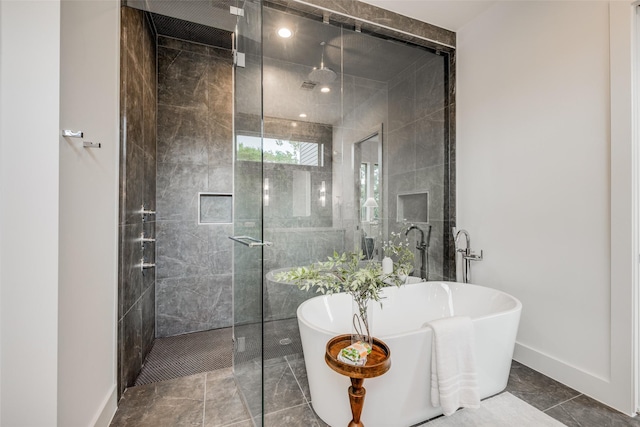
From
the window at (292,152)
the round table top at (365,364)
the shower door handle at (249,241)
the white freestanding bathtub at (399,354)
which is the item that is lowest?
the white freestanding bathtub at (399,354)

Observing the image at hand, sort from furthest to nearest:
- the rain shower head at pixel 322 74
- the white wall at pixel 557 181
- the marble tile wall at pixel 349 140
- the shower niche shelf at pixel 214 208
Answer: the shower niche shelf at pixel 214 208 < the marble tile wall at pixel 349 140 < the rain shower head at pixel 322 74 < the white wall at pixel 557 181

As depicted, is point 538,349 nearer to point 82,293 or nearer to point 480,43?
point 480,43

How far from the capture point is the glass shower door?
5.07ft

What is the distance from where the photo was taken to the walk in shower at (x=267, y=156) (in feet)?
6.55

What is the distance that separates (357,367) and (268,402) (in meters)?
0.99

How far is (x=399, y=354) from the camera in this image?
1.50 m

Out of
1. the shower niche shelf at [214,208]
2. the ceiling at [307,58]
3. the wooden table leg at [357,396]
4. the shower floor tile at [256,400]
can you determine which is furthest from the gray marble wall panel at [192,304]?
the wooden table leg at [357,396]

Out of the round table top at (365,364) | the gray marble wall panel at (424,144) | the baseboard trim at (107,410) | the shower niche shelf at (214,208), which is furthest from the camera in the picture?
the shower niche shelf at (214,208)

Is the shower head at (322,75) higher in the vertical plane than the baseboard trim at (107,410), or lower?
higher

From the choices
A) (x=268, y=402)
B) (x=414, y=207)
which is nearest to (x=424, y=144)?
(x=414, y=207)

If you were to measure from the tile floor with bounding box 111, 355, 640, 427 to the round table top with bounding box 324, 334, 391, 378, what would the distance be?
0.56 meters

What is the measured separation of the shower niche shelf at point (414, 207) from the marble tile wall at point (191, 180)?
6.19 feet

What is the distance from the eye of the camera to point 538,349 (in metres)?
2.23

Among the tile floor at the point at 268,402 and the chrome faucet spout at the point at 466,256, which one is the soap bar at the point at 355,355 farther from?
the chrome faucet spout at the point at 466,256
